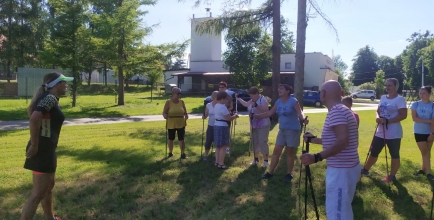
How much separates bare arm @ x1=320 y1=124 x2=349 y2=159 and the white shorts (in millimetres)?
224

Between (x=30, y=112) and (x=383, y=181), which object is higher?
(x=30, y=112)

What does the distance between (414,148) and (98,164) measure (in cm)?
858

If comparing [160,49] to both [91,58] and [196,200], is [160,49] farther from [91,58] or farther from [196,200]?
[196,200]

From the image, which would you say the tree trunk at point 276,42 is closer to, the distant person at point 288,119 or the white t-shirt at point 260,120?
the white t-shirt at point 260,120

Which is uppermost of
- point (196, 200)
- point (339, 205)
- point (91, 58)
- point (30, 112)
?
point (91, 58)

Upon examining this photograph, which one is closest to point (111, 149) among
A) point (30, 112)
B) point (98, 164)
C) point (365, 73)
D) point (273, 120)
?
point (98, 164)

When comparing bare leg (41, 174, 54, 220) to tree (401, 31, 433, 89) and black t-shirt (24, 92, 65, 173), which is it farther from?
tree (401, 31, 433, 89)

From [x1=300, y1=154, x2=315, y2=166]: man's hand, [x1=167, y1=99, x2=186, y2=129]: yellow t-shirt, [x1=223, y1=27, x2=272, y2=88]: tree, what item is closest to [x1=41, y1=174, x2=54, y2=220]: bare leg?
[x1=300, y1=154, x2=315, y2=166]: man's hand

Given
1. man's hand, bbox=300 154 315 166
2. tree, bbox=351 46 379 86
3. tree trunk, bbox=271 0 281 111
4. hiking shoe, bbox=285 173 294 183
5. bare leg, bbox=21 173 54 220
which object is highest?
tree, bbox=351 46 379 86

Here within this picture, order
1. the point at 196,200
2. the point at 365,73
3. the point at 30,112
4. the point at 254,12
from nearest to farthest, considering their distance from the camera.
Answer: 1. the point at 30,112
2. the point at 196,200
3. the point at 254,12
4. the point at 365,73

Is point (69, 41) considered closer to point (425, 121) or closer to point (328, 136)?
point (425, 121)

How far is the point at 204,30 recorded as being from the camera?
1227 centimetres

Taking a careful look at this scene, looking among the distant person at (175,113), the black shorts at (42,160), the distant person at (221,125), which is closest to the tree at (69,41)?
the distant person at (175,113)

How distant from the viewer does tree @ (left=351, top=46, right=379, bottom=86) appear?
81.7 meters
